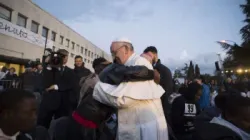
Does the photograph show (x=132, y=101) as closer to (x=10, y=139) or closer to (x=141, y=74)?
(x=141, y=74)

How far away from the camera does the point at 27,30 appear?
886 inches

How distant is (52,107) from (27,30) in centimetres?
2060

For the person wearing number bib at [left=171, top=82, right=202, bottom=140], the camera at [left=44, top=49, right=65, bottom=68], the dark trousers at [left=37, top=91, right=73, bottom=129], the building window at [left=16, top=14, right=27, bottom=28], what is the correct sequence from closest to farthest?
the person wearing number bib at [left=171, top=82, right=202, bottom=140]
the dark trousers at [left=37, top=91, right=73, bottom=129]
the camera at [left=44, top=49, right=65, bottom=68]
the building window at [left=16, top=14, right=27, bottom=28]

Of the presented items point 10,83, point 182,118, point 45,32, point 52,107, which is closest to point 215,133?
point 182,118

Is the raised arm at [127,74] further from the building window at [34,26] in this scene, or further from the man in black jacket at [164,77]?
the building window at [34,26]

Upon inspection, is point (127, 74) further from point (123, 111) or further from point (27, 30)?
point (27, 30)

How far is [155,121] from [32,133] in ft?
3.59

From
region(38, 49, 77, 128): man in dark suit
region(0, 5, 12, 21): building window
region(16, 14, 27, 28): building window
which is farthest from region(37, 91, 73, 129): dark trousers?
region(16, 14, 27, 28): building window

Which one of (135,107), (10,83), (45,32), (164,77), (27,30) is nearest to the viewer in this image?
(135,107)

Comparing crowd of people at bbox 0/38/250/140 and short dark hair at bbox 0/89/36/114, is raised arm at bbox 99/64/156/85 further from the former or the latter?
short dark hair at bbox 0/89/36/114

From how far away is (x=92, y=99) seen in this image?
2.11 meters

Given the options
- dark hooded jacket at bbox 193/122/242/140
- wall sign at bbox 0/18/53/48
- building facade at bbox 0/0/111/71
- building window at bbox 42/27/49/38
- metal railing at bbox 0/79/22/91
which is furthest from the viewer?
building window at bbox 42/27/49/38

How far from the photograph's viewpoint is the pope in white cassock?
1.98m

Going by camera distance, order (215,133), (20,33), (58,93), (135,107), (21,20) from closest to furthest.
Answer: (215,133)
(135,107)
(58,93)
(20,33)
(21,20)
